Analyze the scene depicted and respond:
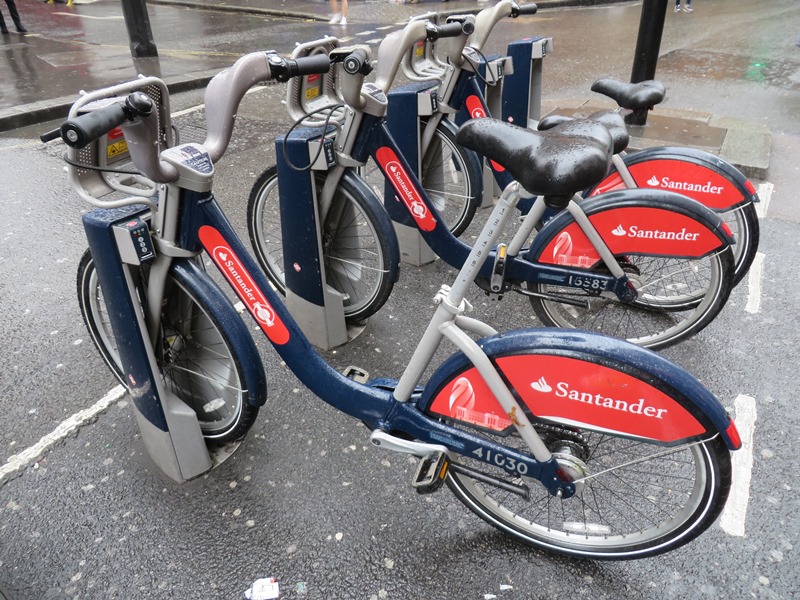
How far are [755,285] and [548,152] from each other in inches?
109

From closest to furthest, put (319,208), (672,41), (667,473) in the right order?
1. (667,473)
2. (319,208)
3. (672,41)

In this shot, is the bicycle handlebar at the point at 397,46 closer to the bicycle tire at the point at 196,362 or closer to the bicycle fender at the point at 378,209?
the bicycle fender at the point at 378,209

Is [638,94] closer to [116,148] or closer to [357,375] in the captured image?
[357,375]

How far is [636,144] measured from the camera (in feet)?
19.5

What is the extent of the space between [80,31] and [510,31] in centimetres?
849

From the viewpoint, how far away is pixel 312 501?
250cm

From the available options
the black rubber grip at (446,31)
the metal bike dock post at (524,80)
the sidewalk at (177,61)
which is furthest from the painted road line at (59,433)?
the sidewalk at (177,61)

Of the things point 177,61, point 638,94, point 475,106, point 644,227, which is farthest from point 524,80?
point 177,61

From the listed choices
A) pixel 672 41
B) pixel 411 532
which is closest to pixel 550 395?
pixel 411 532

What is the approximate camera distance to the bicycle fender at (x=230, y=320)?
87.1 inches

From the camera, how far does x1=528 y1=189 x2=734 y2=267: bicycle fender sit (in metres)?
2.90

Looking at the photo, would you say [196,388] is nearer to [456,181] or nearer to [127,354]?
[127,354]

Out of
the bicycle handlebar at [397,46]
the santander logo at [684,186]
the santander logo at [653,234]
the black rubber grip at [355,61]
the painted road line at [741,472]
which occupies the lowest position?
the painted road line at [741,472]

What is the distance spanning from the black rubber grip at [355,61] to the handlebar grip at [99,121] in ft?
3.59
